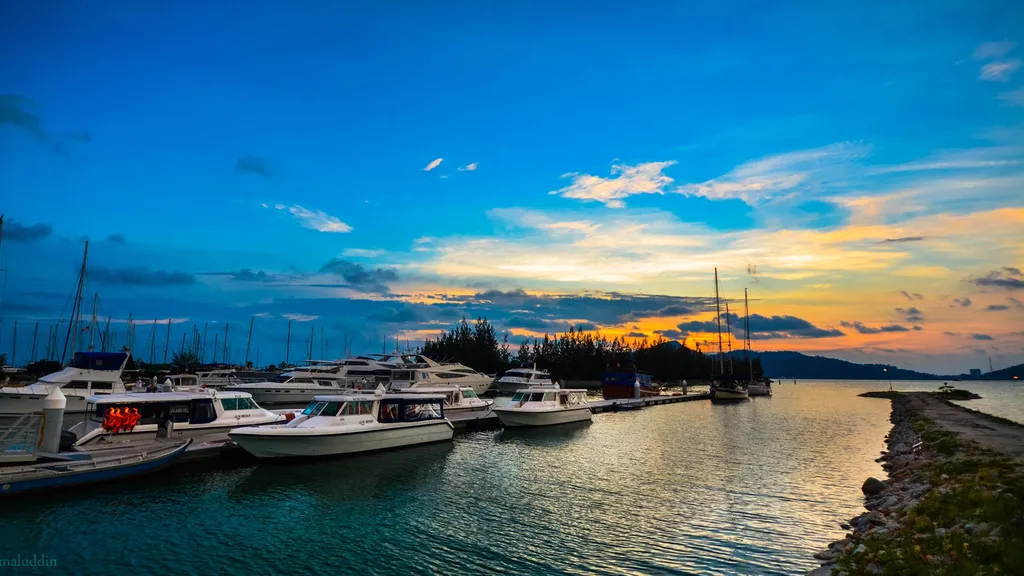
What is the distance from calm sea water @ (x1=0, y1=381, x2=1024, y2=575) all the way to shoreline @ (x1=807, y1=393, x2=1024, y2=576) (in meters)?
1.39

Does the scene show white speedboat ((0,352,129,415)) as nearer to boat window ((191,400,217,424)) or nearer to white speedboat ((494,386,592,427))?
boat window ((191,400,217,424))

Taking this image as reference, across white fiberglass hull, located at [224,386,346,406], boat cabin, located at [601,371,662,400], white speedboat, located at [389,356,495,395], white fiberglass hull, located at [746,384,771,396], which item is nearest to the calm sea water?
white speedboat, located at [389,356,495,395]

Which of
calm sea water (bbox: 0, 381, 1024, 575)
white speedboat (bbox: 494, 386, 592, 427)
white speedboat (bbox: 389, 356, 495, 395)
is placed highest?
white speedboat (bbox: 389, 356, 495, 395)

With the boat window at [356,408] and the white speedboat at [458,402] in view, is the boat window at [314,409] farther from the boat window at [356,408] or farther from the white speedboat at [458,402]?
the white speedboat at [458,402]

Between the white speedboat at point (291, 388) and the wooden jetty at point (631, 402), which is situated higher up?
the white speedboat at point (291, 388)

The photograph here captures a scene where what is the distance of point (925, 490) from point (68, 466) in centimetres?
3219

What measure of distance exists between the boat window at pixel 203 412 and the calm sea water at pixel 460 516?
4657 mm

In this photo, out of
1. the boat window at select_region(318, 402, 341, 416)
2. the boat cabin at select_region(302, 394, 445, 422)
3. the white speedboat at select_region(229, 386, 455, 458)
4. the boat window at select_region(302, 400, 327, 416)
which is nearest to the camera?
the white speedboat at select_region(229, 386, 455, 458)

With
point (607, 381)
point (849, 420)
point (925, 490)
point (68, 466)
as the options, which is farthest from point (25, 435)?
point (849, 420)

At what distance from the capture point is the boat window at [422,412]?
33688 millimetres

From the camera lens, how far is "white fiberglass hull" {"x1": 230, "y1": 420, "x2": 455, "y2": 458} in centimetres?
2681

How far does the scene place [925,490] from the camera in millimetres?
20969

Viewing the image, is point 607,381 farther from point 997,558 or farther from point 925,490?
point 997,558

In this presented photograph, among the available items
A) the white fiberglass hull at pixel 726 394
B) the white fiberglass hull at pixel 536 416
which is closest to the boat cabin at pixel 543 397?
the white fiberglass hull at pixel 536 416
